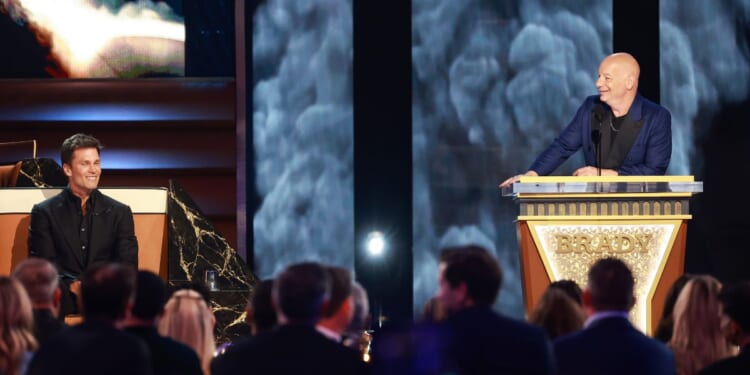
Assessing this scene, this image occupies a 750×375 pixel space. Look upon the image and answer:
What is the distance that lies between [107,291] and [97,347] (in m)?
0.17

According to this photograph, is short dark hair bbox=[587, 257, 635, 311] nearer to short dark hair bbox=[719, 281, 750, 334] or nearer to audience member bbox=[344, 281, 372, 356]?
short dark hair bbox=[719, 281, 750, 334]

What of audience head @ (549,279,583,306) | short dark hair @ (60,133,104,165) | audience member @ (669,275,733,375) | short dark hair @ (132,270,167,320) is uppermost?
short dark hair @ (60,133,104,165)

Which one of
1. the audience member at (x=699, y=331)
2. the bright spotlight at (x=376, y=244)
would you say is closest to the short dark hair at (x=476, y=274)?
the audience member at (x=699, y=331)

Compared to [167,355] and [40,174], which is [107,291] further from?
[40,174]

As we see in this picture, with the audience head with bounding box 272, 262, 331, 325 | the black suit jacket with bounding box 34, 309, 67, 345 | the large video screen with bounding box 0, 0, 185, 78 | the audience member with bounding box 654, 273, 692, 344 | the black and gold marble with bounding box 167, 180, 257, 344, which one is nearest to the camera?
the audience head with bounding box 272, 262, 331, 325

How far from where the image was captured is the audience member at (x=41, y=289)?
3107 millimetres

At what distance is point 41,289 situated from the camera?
3133mm

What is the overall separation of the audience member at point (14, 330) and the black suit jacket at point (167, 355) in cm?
27

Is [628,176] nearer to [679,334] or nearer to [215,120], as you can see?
[679,334]

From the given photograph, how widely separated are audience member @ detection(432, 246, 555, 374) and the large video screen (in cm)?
511

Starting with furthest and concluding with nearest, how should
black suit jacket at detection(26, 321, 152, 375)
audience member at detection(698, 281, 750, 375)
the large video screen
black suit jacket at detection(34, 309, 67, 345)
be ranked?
the large video screen, black suit jacket at detection(34, 309, 67, 345), audience member at detection(698, 281, 750, 375), black suit jacket at detection(26, 321, 152, 375)

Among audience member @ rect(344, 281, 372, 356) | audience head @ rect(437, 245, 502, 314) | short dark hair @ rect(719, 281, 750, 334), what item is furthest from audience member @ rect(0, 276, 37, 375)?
short dark hair @ rect(719, 281, 750, 334)

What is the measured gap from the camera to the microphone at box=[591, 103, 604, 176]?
491 centimetres

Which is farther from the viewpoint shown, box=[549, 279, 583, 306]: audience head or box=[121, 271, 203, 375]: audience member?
box=[549, 279, 583, 306]: audience head
